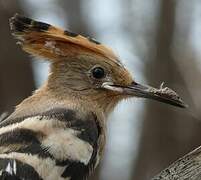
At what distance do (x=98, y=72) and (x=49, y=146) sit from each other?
0.94 meters

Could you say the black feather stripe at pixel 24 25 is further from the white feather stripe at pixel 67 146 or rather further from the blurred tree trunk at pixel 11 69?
the blurred tree trunk at pixel 11 69

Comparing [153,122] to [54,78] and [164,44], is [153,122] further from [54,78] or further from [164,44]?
[54,78]

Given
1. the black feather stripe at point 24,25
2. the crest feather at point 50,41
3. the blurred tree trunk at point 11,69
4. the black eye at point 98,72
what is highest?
the blurred tree trunk at point 11,69

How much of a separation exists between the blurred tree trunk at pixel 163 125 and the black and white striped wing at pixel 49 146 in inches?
115

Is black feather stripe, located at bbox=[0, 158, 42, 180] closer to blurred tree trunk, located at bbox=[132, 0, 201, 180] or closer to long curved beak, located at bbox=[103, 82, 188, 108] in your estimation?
long curved beak, located at bbox=[103, 82, 188, 108]

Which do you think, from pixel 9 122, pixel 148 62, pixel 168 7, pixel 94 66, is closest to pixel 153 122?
pixel 148 62

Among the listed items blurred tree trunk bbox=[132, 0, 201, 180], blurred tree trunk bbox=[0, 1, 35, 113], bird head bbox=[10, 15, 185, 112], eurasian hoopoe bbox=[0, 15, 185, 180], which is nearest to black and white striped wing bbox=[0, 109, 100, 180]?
eurasian hoopoe bbox=[0, 15, 185, 180]

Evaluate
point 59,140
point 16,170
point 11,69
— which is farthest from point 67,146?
point 11,69

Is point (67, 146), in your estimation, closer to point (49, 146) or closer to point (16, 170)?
point (49, 146)

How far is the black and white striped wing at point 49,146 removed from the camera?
4.46m

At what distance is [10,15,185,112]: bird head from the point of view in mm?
5305

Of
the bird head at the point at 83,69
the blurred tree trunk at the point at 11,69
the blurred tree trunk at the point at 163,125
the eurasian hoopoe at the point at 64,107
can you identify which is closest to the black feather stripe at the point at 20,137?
the eurasian hoopoe at the point at 64,107

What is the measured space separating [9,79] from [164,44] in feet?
5.15

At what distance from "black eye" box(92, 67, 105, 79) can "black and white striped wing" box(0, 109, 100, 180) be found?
0.47 m
